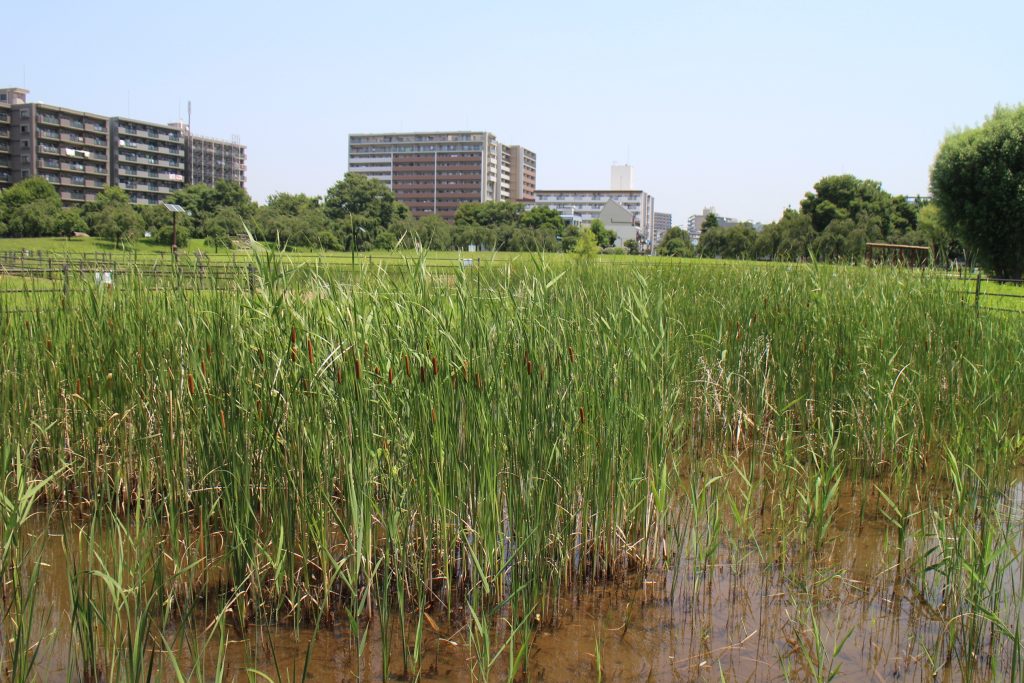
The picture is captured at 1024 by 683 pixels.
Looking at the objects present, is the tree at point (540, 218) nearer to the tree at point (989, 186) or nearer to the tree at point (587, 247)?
the tree at point (587, 247)

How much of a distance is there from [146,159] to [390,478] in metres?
87.2

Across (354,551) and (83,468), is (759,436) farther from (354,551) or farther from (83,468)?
(83,468)

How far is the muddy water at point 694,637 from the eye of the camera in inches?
94.8

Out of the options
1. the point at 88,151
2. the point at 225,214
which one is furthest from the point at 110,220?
the point at 88,151

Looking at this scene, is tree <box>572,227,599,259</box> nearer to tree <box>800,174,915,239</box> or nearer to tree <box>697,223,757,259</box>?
tree <box>697,223,757,259</box>

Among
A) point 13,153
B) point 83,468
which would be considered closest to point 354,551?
point 83,468

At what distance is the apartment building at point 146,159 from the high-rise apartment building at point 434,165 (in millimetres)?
36549

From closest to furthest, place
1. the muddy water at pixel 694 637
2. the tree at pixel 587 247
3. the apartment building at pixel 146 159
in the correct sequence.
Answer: the muddy water at pixel 694 637
the tree at pixel 587 247
the apartment building at pixel 146 159

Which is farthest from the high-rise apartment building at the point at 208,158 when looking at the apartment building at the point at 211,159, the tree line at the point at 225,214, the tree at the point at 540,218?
the tree at the point at 540,218

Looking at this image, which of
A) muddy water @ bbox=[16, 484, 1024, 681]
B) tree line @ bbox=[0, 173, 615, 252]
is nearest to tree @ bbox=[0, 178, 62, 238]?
tree line @ bbox=[0, 173, 615, 252]

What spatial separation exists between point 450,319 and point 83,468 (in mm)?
1846

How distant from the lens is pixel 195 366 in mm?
2822

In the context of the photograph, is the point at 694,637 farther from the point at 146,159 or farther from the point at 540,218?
the point at 146,159

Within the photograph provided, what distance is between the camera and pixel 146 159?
3110 inches
